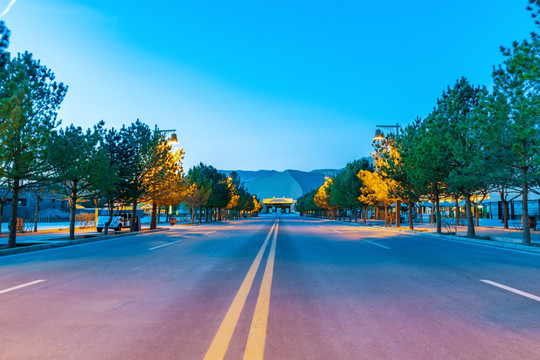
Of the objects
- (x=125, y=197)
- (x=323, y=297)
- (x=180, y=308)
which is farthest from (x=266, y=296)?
(x=125, y=197)

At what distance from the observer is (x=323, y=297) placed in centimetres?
557

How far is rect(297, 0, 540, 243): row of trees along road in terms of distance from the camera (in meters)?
12.7

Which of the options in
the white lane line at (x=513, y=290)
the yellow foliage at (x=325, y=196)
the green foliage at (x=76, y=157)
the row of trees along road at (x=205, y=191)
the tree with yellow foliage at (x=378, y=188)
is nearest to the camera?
the white lane line at (x=513, y=290)

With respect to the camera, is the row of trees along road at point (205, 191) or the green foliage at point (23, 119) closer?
the green foliage at point (23, 119)

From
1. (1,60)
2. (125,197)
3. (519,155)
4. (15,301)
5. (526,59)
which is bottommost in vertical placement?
(15,301)

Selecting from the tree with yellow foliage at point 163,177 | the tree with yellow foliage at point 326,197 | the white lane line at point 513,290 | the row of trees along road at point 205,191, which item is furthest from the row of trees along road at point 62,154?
the tree with yellow foliage at point 326,197

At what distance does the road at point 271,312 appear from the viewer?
3.47m

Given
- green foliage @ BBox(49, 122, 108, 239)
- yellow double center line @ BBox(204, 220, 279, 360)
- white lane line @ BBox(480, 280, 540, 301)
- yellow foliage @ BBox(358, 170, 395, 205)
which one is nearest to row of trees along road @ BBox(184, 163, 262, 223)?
green foliage @ BBox(49, 122, 108, 239)

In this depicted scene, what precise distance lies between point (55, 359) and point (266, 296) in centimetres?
302

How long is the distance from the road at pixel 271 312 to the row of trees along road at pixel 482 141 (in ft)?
25.8

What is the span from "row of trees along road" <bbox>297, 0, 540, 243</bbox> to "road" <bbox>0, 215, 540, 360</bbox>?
25.8ft

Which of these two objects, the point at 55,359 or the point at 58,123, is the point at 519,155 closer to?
the point at 55,359

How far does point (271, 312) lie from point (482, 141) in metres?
18.5

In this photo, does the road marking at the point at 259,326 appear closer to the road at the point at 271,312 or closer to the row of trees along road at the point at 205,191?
the road at the point at 271,312
